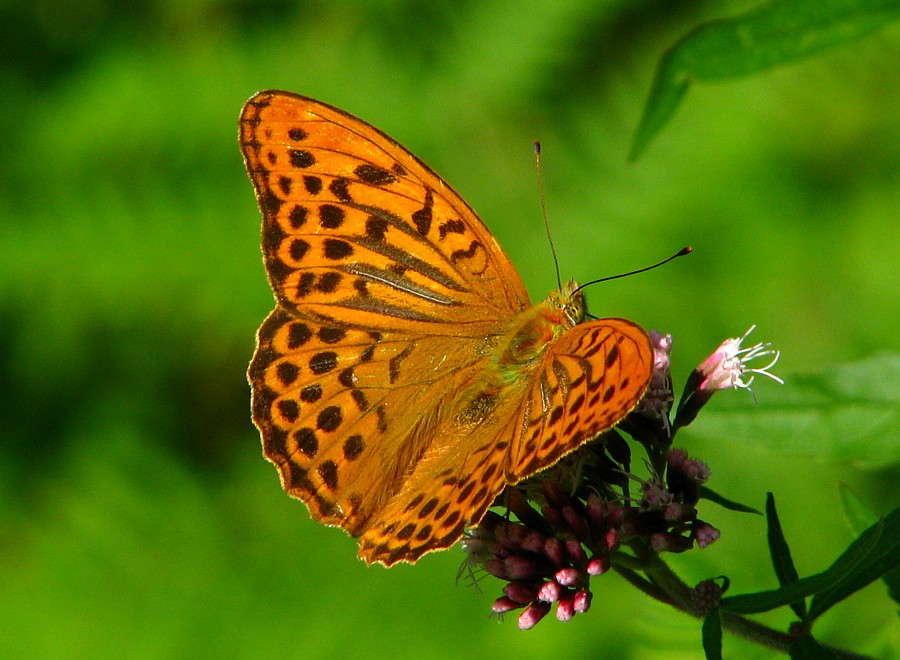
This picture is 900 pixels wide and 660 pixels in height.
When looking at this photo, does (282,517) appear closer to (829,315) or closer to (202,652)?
(202,652)

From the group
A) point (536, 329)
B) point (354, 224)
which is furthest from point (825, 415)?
point (354, 224)

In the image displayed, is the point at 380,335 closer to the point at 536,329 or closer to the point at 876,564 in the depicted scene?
the point at 536,329

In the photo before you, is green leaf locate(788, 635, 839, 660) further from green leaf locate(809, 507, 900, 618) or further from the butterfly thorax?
the butterfly thorax

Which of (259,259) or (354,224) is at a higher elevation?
(354,224)

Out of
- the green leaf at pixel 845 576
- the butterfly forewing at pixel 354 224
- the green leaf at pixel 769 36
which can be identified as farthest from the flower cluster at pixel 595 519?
the green leaf at pixel 769 36

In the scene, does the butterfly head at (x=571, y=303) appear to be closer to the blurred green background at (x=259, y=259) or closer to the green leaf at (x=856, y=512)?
the green leaf at (x=856, y=512)

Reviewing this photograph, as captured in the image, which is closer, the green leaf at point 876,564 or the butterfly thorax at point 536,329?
the green leaf at point 876,564
